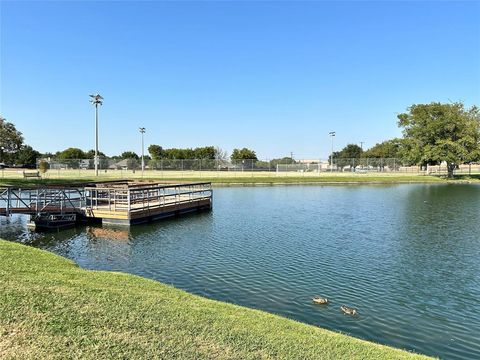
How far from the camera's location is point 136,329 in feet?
18.0

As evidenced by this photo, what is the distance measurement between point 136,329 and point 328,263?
864 cm

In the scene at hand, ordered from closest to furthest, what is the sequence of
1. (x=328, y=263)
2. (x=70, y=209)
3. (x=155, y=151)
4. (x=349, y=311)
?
(x=349, y=311) < (x=328, y=263) < (x=70, y=209) < (x=155, y=151)

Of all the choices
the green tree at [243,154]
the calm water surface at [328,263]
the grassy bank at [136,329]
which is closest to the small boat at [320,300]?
the calm water surface at [328,263]

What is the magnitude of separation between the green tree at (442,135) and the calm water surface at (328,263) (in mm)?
40536

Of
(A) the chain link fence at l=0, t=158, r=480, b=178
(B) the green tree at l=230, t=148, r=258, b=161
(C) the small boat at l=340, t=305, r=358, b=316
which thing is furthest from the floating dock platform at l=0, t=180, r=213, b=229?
(B) the green tree at l=230, t=148, r=258, b=161

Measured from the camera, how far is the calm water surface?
334 inches

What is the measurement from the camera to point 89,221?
21.7 metres

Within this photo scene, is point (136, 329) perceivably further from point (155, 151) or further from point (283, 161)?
point (155, 151)

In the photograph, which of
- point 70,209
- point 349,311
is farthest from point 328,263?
point 70,209

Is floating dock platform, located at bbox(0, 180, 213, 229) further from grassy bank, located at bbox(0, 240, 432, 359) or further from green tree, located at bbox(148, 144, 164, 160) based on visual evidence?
green tree, located at bbox(148, 144, 164, 160)

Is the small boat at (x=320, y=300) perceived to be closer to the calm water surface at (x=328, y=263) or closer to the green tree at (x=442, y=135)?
the calm water surface at (x=328, y=263)

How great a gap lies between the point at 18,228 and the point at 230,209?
1278 centimetres

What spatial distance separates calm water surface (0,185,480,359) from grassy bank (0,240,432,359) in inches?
88.2

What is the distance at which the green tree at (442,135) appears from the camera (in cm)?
6072
